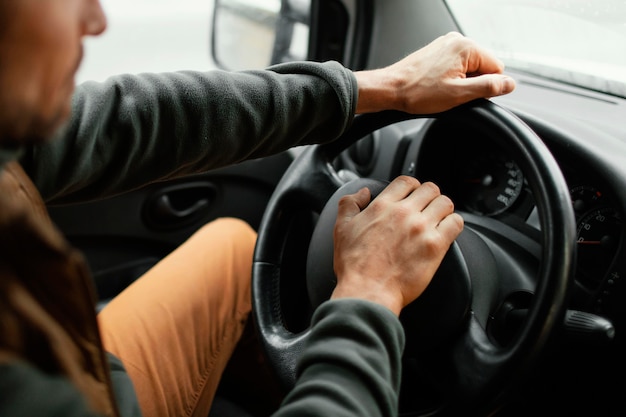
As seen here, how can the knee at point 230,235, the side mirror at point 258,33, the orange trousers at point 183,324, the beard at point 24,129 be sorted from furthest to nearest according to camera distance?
the side mirror at point 258,33 → the knee at point 230,235 → the orange trousers at point 183,324 → the beard at point 24,129

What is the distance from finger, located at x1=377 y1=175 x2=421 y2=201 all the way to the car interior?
0.14ft

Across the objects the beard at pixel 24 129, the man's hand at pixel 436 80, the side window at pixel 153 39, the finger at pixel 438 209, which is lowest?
the side window at pixel 153 39

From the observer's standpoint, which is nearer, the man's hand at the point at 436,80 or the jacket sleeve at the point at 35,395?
the jacket sleeve at the point at 35,395

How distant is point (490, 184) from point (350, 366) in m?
0.54

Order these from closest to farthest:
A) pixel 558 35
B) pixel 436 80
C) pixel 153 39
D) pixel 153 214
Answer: pixel 436 80
pixel 558 35
pixel 153 214
pixel 153 39

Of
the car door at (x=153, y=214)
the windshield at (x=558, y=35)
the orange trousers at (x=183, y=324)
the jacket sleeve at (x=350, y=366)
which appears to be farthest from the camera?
the car door at (x=153, y=214)

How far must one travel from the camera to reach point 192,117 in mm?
892

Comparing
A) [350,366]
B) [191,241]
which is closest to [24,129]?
[350,366]

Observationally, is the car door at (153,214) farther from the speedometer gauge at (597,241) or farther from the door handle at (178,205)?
the speedometer gauge at (597,241)

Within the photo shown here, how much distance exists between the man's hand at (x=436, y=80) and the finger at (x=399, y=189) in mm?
118

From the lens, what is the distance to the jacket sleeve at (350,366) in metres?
→ 0.57

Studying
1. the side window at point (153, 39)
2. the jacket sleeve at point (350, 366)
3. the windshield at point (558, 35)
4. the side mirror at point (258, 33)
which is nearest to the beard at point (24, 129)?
the jacket sleeve at point (350, 366)

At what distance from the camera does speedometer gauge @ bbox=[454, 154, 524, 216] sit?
38.5 inches

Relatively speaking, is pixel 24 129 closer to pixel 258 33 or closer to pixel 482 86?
pixel 482 86
